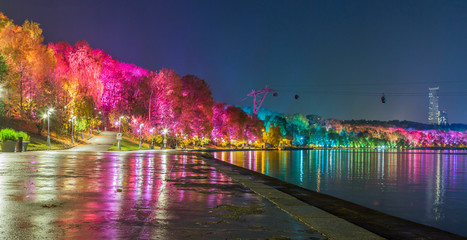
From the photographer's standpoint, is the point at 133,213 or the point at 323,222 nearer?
the point at 323,222

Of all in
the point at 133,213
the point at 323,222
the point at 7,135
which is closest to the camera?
the point at 323,222

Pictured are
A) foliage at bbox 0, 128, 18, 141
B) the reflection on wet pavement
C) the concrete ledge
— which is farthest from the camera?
foliage at bbox 0, 128, 18, 141

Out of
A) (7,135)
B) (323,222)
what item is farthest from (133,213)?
(7,135)

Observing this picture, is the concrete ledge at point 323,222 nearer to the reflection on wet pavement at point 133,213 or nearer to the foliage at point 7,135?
the reflection on wet pavement at point 133,213

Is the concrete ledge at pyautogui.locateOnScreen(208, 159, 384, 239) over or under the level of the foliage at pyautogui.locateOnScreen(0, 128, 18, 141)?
under

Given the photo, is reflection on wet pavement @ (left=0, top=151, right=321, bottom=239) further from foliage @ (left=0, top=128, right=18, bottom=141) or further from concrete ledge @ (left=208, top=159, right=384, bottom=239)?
foliage @ (left=0, top=128, right=18, bottom=141)

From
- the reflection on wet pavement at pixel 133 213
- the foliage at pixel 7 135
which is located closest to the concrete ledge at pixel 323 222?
the reflection on wet pavement at pixel 133 213

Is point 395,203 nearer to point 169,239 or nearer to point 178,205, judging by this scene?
point 178,205

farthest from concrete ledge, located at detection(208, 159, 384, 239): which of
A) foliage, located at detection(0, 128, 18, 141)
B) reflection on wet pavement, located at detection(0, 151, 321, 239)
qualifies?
foliage, located at detection(0, 128, 18, 141)

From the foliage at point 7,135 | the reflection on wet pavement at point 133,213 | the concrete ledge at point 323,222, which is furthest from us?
the foliage at point 7,135

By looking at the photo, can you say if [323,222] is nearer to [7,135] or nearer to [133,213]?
[133,213]

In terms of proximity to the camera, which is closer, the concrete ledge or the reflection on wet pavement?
the reflection on wet pavement

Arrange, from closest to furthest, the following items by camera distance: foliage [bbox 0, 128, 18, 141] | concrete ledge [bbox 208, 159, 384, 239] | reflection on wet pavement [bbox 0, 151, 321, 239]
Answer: reflection on wet pavement [bbox 0, 151, 321, 239] < concrete ledge [bbox 208, 159, 384, 239] < foliage [bbox 0, 128, 18, 141]

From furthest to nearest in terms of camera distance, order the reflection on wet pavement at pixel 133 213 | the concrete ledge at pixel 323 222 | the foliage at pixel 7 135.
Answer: the foliage at pixel 7 135 < the concrete ledge at pixel 323 222 < the reflection on wet pavement at pixel 133 213
